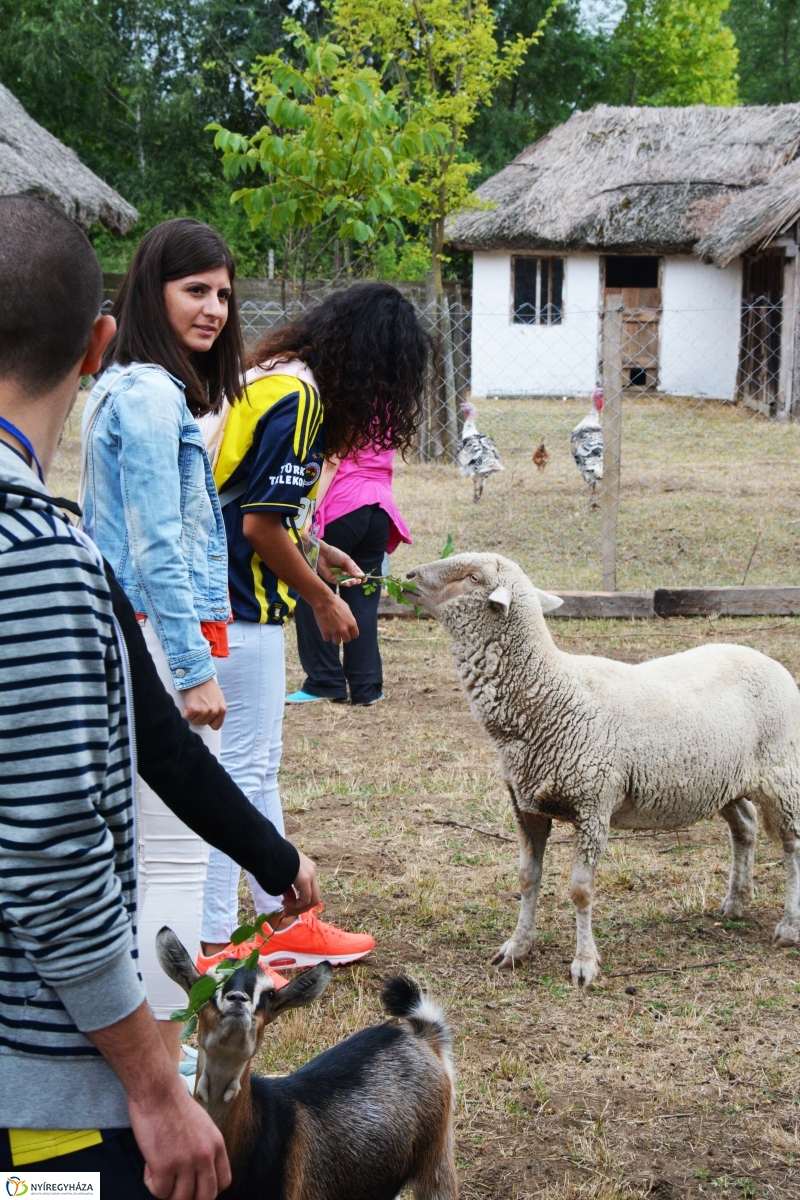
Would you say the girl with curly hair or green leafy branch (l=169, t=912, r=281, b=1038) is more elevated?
the girl with curly hair

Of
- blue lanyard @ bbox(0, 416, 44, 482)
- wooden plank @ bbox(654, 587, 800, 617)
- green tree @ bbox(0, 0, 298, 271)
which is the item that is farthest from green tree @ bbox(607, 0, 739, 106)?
blue lanyard @ bbox(0, 416, 44, 482)

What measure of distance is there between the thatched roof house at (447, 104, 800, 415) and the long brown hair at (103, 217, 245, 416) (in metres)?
18.0

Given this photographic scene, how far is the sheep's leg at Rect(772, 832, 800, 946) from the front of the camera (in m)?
3.78

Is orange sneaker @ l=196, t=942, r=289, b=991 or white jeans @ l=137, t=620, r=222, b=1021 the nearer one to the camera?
white jeans @ l=137, t=620, r=222, b=1021

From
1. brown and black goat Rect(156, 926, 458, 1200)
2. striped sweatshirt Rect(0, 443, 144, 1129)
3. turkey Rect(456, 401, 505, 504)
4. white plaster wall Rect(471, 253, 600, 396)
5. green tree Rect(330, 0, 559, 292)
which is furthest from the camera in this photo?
white plaster wall Rect(471, 253, 600, 396)

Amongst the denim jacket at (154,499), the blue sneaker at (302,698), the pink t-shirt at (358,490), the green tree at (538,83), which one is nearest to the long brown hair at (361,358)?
the denim jacket at (154,499)

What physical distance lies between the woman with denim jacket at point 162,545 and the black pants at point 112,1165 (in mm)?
952

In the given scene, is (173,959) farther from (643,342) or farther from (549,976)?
(643,342)

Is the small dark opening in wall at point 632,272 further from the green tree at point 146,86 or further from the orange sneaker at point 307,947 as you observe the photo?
the orange sneaker at point 307,947

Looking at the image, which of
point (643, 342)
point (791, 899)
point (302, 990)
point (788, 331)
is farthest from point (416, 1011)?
point (643, 342)

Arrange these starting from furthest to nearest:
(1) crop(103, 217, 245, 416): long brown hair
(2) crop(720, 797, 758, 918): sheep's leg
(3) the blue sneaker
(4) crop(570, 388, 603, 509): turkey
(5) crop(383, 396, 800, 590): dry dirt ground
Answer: (4) crop(570, 388, 603, 509): turkey, (5) crop(383, 396, 800, 590): dry dirt ground, (3) the blue sneaker, (2) crop(720, 797, 758, 918): sheep's leg, (1) crop(103, 217, 245, 416): long brown hair

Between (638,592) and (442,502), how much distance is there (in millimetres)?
4134

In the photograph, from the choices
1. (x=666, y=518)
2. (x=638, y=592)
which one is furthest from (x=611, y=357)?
(x=666, y=518)

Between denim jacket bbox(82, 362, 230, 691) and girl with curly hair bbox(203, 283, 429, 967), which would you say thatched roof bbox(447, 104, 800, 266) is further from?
denim jacket bbox(82, 362, 230, 691)
